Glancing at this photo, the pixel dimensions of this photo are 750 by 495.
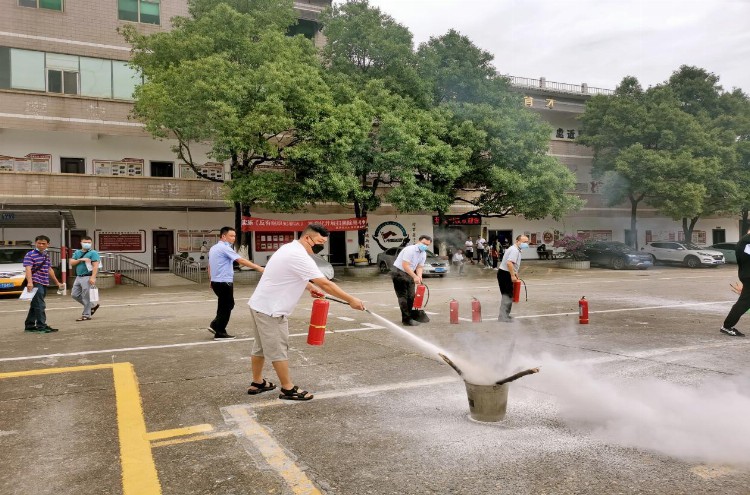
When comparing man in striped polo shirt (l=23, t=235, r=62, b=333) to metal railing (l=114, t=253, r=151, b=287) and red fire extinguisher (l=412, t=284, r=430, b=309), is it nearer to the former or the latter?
red fire extinguisher (l=412, t=284, r=430, b=309)

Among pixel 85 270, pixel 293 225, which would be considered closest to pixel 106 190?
pixel 293 225

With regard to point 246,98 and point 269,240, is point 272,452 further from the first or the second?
point 269,240

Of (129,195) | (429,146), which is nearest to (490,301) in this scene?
(429,146)

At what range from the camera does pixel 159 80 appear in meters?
19.4

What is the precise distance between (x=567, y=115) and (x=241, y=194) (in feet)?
84.0

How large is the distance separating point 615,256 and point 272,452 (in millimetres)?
26776

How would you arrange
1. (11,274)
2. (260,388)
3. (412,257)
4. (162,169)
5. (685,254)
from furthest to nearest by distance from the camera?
(685,254) < (162,169) < (11,274) < (412,257) < (260,388)

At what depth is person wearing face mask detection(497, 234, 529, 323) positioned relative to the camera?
9.60 m

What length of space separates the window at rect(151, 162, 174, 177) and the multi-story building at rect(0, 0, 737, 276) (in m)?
0.05

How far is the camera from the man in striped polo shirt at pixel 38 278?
877 centimetres

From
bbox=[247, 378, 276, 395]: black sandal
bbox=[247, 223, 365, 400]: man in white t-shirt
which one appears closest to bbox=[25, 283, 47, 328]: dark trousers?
Answer: bbox=[247, 378, 276, 395]: black sandal

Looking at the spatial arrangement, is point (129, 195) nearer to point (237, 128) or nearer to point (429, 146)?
point (237, 128)

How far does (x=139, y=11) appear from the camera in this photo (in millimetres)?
25156

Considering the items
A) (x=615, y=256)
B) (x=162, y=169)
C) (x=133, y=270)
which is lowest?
(x=133, y=270)
